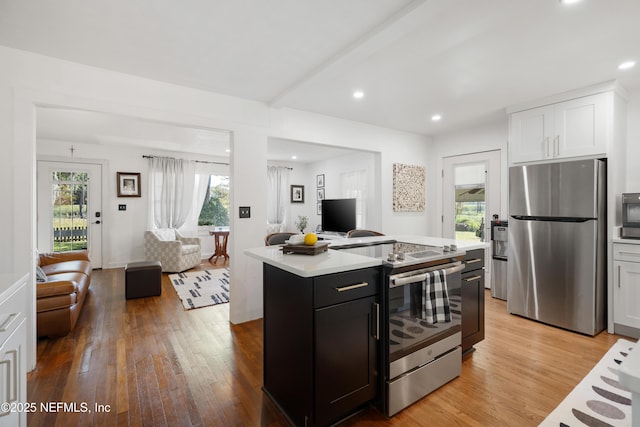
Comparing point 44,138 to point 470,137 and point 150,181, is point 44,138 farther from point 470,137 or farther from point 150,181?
point 470,137

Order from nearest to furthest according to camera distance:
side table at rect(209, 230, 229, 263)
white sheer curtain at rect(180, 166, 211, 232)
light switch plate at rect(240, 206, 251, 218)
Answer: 1. light switch plate at rect(240, 206, 251, 218)
2. side table at rect(209, 230, 229, 263)
3. white sheer curtain at rect(180, 166, 211, 232)

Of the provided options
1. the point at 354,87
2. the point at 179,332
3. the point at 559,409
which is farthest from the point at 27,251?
the point at 559,409

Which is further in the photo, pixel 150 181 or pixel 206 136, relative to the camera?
pixel 150 181

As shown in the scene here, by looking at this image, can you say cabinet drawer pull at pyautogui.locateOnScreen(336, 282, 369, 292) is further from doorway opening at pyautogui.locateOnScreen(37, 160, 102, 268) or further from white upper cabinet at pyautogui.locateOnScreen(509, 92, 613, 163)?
doorway opening at pyautogui.locateOnScreen(37, 160, 102, 268)

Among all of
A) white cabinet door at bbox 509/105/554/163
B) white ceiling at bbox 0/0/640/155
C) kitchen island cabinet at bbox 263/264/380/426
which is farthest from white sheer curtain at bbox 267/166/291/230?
kitchen island cabinet at bbox 263/264/380/426

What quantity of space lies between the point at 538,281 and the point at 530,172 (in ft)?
3.97

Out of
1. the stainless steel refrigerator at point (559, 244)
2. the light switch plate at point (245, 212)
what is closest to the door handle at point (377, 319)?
the light switch plate at point (245, 212)

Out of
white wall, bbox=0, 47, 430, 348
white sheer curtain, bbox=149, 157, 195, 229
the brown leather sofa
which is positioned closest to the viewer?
white wall, bbox=0, 47, 430, 348

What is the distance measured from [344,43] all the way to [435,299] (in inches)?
76.7

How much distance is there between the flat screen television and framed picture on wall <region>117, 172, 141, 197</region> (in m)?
3.92

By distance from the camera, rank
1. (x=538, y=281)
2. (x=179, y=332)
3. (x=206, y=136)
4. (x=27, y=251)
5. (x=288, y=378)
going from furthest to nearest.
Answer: (x=206, y=136)
(x=538, y=281)
(x=179, y=332)
(x=27, y=251)
(x=288, y=378)

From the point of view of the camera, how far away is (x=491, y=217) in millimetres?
4266

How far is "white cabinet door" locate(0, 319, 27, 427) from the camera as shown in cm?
115

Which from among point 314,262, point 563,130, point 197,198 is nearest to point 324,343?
point 314,262
